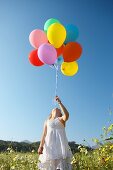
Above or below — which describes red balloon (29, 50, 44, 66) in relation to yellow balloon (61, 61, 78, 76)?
above

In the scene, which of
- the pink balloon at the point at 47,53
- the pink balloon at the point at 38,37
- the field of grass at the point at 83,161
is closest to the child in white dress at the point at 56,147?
the field of grass at the point at 83,161

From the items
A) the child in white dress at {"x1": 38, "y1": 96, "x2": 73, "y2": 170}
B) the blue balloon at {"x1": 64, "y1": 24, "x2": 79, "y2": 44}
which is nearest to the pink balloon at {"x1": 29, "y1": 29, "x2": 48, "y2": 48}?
the blue balloon at {"x1": 64, "y1": 24, "x2": 79, "y2": 44}

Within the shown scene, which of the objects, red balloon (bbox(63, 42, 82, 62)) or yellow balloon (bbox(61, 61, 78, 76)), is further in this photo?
yellow balloon (bbox(61, 61, 78, 76))

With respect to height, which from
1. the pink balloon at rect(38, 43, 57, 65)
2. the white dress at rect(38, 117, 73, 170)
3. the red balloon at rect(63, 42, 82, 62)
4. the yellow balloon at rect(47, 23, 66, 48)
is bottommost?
the white dress at rect(38, 117, 73, 170)

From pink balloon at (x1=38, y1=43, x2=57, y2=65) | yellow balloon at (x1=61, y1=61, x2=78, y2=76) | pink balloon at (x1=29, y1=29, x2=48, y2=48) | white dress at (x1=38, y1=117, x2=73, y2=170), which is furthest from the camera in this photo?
yellow balloon at (x1=61, y1=61, x2=78, y2=76)

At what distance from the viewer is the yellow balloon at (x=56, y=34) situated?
736 centimetres

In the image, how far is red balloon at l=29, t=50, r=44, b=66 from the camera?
25.4 ft

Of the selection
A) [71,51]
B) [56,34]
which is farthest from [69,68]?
[56,34]

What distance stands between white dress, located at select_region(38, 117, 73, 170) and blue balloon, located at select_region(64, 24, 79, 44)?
1701mm

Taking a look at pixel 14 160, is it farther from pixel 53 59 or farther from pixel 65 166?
pixel 53 59

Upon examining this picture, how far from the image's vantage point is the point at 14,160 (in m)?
7.80

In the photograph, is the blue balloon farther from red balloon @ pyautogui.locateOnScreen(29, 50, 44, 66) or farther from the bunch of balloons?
red balloon @ pyautogui.locateOnScreen(29, 50, 44, 66)

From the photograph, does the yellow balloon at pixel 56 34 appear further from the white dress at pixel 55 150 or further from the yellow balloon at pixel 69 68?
the white dress at pixel 55 150

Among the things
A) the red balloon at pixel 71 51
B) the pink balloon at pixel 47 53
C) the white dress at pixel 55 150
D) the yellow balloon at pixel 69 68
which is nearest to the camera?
the white dress at pixel 55 150
